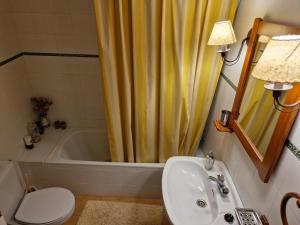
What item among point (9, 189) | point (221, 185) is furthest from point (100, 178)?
point (221, 185)

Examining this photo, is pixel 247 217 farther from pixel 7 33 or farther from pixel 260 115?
pixel 7 33

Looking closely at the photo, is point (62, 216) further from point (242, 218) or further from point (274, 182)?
point (274, 182)

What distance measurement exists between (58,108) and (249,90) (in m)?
1.95

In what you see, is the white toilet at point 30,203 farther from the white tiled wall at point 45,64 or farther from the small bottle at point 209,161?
the small bottle at point 209,161

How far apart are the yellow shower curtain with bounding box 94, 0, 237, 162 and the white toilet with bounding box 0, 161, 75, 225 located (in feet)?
1.88

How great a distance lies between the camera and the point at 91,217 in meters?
1.82

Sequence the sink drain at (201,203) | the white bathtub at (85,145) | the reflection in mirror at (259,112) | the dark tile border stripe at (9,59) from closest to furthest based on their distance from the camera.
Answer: the reflection in mirror at (259,112)
the sink drain at (201,203)
the dark tile border stripe at (9,59)
the white bathtub at (85,145)

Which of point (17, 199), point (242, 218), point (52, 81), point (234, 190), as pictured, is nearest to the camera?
point (242, 218)

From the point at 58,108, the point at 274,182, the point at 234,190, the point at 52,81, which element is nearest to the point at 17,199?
the point at 58,108

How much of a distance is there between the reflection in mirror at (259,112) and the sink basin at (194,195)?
0.40m

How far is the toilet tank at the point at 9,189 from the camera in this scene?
4.95 feet

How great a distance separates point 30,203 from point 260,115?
182cm

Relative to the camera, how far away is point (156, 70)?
1.46 meters

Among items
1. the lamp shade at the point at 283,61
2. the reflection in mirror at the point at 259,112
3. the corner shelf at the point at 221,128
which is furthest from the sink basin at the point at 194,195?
the lamp shade at the point at 283,61
